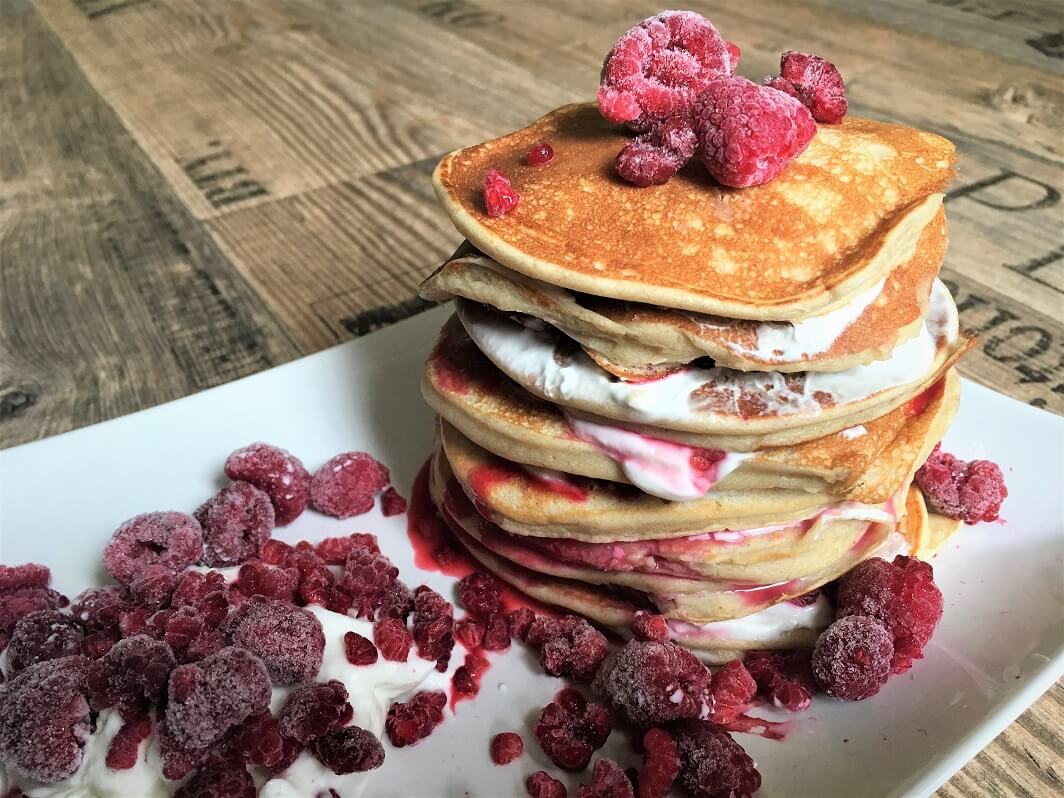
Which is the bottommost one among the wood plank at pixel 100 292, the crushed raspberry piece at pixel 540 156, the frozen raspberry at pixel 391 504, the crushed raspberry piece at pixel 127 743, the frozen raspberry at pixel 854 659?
the wood plank at pixel 100 292

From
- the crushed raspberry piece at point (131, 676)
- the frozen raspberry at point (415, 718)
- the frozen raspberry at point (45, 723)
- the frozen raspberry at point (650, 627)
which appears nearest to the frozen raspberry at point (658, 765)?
the frozen raspberry at point (650, 627)

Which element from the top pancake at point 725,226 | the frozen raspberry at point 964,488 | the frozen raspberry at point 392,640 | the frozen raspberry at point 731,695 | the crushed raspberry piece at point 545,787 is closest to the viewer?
the top pancake at point 725,226

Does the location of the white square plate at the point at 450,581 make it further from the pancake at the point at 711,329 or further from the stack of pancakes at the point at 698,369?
the pancake at the point at 711,329

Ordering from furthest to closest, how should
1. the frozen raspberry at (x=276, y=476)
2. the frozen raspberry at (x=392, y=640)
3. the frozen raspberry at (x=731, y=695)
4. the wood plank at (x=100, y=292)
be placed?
the wood plank at (x=100, y=292), the frozen raspberry at (x=276, y=476), the frozen raspberry at (x=392, y=640), the frozen raspberry at (x=731, y=695)

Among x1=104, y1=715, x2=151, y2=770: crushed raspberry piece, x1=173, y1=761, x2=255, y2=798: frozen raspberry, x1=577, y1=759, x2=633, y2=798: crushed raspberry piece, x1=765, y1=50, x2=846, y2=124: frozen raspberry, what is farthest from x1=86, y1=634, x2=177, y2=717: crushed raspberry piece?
x1=765, y1=50, x2=846, y2=124: frozen raspberry

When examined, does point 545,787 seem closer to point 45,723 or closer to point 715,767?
point 715,767

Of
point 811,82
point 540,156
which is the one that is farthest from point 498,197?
point 811,82

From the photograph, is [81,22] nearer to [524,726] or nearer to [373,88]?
[373,88]
